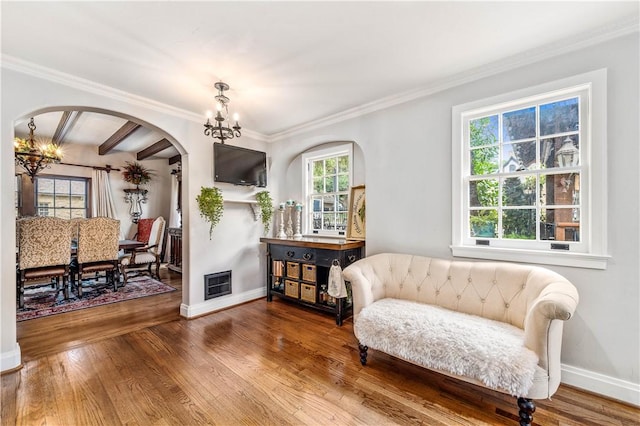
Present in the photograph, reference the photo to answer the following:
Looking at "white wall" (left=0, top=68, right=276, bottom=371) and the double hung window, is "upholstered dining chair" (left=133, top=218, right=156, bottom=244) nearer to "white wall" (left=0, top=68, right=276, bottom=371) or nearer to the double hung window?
the double hung window

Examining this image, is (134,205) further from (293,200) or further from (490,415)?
(490,415)

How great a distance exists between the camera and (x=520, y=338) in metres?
1.68

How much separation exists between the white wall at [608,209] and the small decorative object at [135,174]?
614 centimetres

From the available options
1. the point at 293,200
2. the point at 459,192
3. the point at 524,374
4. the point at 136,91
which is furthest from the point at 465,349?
the point at 136,91

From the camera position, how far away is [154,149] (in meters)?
5.55

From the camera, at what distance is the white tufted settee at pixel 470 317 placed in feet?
4.93

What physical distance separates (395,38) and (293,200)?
2.74m

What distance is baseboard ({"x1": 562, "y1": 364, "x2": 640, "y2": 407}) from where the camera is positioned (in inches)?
70.1

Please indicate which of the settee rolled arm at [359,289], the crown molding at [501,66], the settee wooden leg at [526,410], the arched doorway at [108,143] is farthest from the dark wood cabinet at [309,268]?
the settee wooden leg at [526,410]

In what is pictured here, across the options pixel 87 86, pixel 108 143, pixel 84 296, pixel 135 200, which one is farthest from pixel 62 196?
pixel 87 86

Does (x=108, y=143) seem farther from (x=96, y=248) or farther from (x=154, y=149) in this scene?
(x=96, y=248)

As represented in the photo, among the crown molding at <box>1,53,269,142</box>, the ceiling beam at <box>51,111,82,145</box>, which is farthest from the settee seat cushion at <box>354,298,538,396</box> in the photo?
the ceiling beam at <box>51,111,82,145</box>

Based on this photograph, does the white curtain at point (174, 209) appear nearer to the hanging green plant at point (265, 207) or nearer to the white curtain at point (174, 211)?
the white curtain at point (174, 211)

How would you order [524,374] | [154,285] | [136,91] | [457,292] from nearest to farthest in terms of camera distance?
[524,374] < [457,292] < [136,91] < [154,285]
